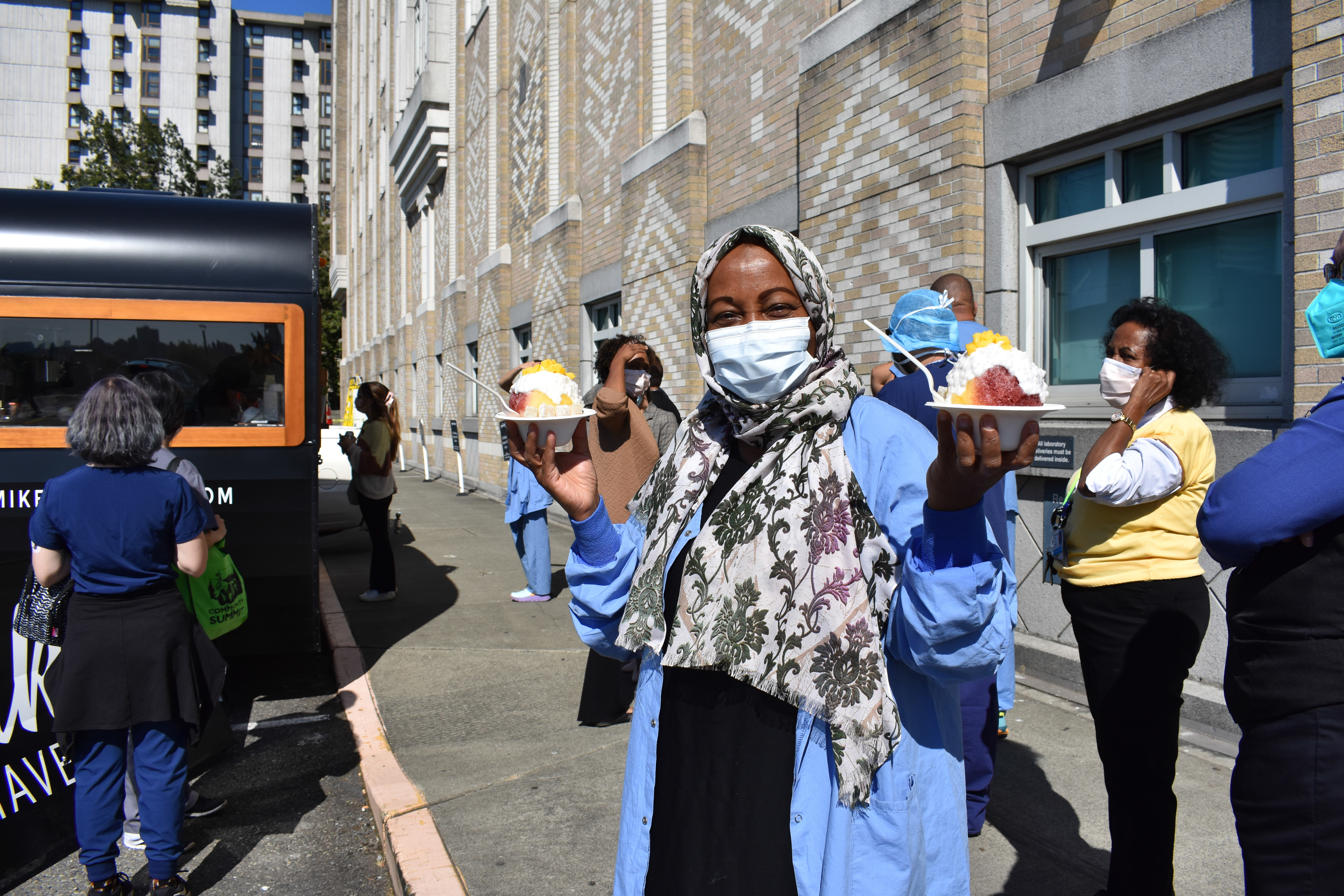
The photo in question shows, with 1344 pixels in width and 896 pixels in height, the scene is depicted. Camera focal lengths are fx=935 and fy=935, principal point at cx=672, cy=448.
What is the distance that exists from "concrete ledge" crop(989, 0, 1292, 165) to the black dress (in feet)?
13.4

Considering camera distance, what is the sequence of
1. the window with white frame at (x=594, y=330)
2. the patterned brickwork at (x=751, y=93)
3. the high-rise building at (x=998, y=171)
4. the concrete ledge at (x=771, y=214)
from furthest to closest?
the window with white frame at (x=594, y=330)
the patterned brickwork at (x=751, y=93)
the concrete ledge at (x=771, y=214)
the high-rise building at (x=998, y=171)

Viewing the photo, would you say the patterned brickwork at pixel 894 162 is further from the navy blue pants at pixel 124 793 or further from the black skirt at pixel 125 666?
the navy blue pants at pixel 124 793

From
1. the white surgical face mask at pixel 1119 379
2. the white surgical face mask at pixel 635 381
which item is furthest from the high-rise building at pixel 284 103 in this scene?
the white surgical face mask at pixel 1119 379

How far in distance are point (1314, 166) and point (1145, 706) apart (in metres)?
2.77

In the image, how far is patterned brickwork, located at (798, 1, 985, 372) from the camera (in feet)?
19.5

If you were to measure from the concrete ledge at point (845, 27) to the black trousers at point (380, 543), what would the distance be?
16.6 ft

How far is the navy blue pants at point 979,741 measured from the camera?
322 cm

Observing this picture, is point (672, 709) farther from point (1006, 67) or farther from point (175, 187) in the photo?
point (175, 187)

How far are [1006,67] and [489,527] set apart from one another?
9.11 meters

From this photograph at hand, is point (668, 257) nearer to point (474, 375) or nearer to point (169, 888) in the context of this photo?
point (169, 888)

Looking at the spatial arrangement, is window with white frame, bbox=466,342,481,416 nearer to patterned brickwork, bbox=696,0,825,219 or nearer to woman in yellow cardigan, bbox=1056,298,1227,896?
patterned brickwork, bbox=696,0,825,219

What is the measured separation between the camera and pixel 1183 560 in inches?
105

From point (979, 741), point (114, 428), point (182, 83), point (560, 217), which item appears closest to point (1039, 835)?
point (979, 741)

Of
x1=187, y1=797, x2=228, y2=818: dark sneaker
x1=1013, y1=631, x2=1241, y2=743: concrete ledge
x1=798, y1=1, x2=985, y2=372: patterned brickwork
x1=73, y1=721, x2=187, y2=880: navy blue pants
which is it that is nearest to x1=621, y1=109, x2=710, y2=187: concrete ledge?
x1=798, y1=1, x2=985, y2=372: patterned brickwork
